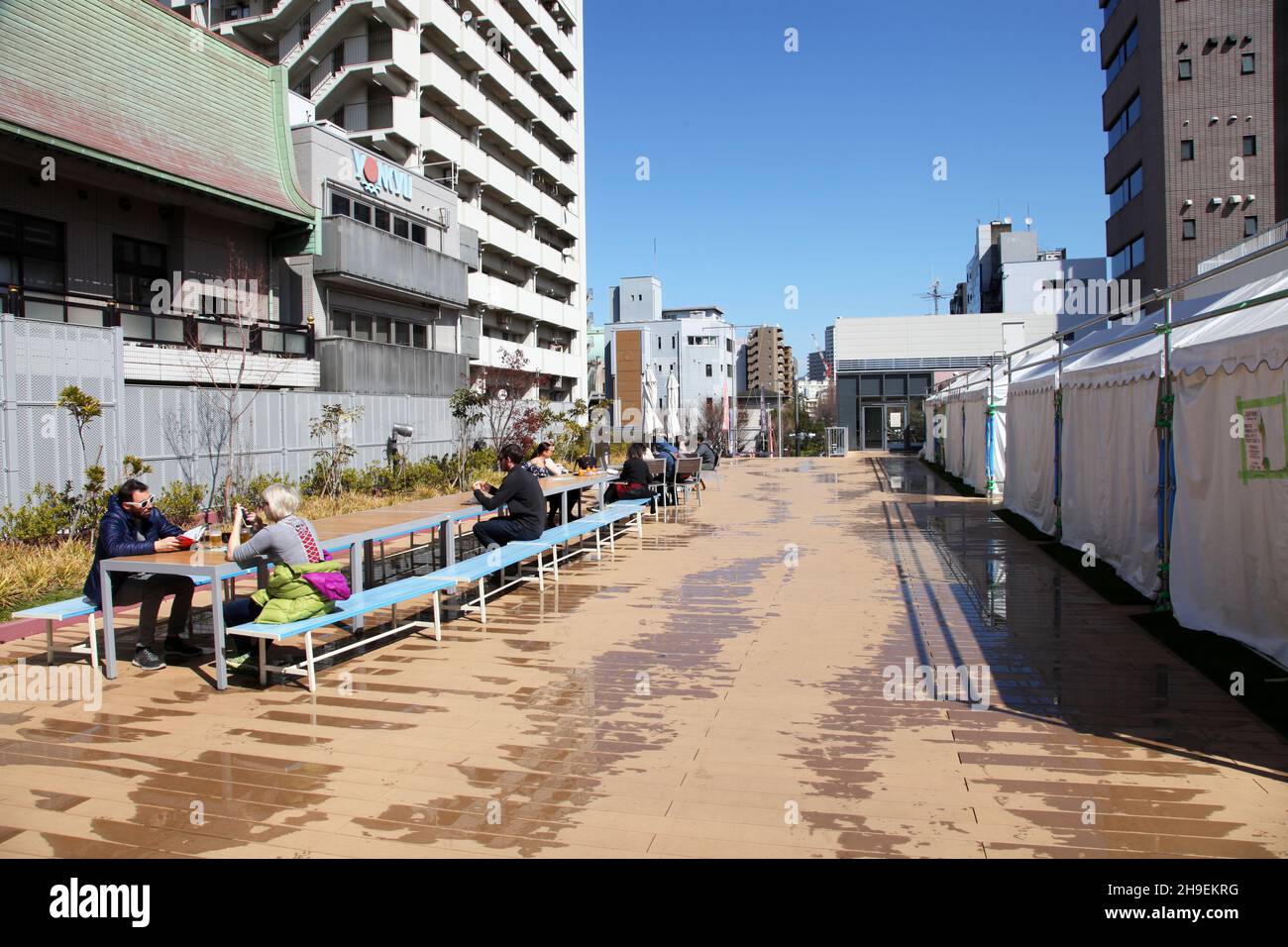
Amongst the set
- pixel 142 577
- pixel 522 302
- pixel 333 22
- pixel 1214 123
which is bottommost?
pixel 142 577

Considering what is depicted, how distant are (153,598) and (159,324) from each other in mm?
12314

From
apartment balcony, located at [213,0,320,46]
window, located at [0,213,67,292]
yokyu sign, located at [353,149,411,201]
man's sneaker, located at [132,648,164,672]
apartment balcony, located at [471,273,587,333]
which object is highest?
apartment balcony, located at [213,0,320,46]

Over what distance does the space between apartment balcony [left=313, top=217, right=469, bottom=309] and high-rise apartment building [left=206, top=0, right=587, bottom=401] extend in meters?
0.97

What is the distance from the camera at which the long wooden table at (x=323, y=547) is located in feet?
18.6

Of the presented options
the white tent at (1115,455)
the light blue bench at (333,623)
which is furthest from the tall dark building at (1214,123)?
the light blue bench at (333,623)

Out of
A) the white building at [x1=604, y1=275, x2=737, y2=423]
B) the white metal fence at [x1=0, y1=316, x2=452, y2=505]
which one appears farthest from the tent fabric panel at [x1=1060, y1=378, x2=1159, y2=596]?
the white building at [x1=604, y1=275, x2=737, y2=423]

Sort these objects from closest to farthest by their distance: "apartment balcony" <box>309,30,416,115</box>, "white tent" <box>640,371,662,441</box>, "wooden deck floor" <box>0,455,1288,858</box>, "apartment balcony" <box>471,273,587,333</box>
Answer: "wooden deck floor" <box>0,455,1288,858</box>
"white tent" <box>640,371,662,441</box>
"apartment balcony" <box>309,30,416,115</box>
"apartment balcony" <box>471,273,587,333</box>

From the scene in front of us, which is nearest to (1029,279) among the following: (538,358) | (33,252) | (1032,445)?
(538,358)

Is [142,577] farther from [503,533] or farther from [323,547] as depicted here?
[503,533]

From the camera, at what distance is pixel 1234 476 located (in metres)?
6.18

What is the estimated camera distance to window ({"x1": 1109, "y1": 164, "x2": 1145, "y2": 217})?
34.5 metres

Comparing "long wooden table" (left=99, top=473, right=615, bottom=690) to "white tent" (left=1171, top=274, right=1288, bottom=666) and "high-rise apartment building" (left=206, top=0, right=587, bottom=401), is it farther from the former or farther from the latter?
"high-rise apartment building" (left=206, top=0, right=587, bottom=401)

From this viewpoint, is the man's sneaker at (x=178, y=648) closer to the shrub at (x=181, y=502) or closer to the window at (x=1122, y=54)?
the shrub at (x=181, y=502)
